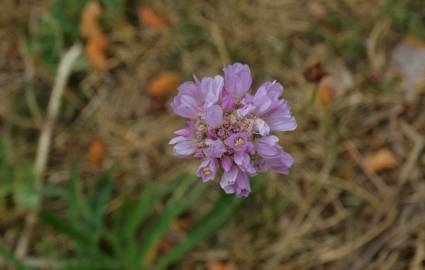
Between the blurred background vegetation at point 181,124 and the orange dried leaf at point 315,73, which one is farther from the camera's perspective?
the blurred background vegetation at point 181,124

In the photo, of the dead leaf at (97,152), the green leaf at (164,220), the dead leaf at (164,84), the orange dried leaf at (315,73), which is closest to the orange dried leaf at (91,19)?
the dead leaf at (164,84)

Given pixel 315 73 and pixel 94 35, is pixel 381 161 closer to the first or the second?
pixel 315 73

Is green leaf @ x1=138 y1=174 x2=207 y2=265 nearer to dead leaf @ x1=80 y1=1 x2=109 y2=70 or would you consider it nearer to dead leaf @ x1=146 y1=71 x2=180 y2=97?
dead leaf @ x1=146 y1=71 x2=180 y2=97

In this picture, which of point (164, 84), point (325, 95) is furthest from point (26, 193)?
point (325, 95)

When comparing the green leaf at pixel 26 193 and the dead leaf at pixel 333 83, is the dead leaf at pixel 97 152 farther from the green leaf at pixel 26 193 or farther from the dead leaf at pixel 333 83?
the dead leaf at pixel 333 83

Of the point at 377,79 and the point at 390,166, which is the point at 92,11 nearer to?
the point at 377,79
